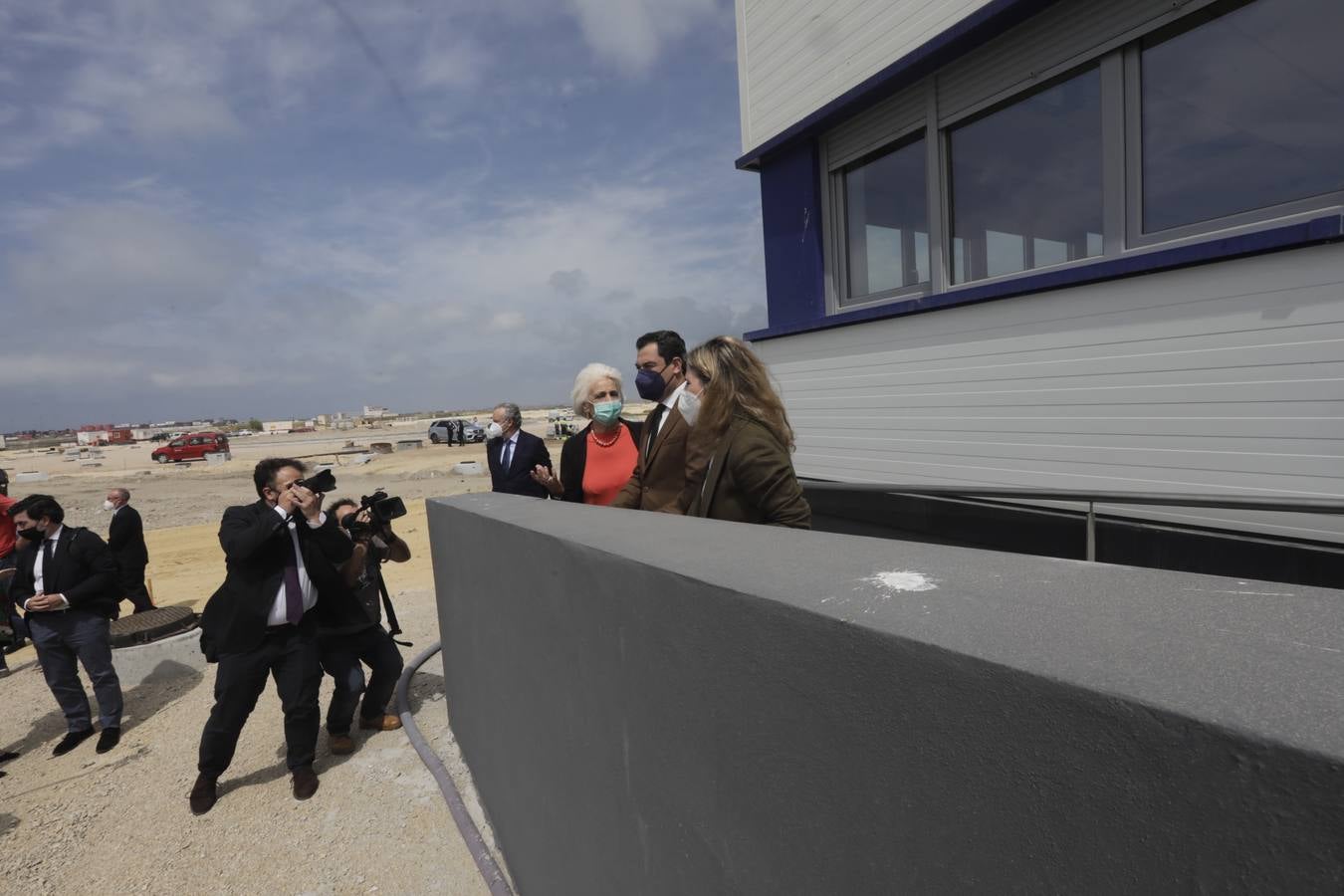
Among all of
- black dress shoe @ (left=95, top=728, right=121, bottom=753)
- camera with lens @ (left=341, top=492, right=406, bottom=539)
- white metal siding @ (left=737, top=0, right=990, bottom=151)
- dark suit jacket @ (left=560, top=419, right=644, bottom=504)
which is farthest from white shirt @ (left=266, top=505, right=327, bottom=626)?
white metal siding @ (left=737, top=0, right=990, bottom=151)

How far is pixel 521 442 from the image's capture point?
17.7 ft

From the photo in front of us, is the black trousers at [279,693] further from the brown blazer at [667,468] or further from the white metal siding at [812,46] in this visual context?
the white metal siding at [812,46]

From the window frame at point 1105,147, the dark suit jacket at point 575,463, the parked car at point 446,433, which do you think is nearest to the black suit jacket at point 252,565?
the dark suit jacket at point 575,463

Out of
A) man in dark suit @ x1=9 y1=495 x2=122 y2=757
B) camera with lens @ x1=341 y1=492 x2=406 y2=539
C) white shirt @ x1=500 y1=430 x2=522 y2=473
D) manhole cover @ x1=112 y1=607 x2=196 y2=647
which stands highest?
white shirt @ x1=500 y1=430 x2=522 y2=473

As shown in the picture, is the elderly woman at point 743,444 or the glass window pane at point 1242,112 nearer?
the elderly woman at point 743,444

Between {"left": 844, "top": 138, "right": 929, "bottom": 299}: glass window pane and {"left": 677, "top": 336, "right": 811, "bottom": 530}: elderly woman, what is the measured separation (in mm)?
3407

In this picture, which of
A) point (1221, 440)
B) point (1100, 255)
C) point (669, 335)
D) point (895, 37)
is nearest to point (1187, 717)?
point (669, 335)

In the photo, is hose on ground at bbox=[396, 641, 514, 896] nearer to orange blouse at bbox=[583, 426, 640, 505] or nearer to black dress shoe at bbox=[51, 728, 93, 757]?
orange blouse at bbox=[583, 426, 640, 505]

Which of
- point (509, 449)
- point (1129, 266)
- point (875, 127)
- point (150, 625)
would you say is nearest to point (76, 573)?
point (150, 625)

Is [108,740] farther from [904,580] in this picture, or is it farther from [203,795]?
[904,580]

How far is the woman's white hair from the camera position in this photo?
4.18 m

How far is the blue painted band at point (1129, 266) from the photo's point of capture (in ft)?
9.69

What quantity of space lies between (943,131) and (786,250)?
174cm

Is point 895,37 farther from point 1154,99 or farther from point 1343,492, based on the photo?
point 1343,492
